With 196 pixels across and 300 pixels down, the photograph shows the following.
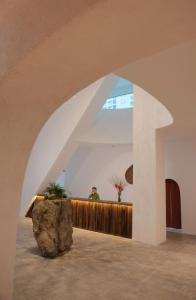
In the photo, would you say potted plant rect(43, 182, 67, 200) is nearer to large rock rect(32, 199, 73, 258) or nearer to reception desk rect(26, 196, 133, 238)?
large rock rect(32, 199, 73, 258)

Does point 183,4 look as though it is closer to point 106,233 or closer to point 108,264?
point 108,264

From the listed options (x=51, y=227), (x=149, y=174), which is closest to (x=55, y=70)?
(x=51, y=227)

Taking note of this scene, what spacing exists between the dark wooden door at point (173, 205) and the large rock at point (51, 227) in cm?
413

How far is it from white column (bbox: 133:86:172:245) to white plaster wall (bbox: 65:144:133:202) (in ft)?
11.8

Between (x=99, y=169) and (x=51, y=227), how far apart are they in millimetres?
6339

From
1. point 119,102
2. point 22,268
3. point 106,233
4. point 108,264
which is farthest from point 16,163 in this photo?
point 119,102

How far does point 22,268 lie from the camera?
3627mm

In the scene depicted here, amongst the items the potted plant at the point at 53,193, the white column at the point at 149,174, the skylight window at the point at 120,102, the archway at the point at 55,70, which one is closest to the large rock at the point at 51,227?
the potted plant at the point at 53,193

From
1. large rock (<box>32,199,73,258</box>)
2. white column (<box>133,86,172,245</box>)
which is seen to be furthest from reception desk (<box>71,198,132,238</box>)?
large rock (<box>32,199,73,258</box>)

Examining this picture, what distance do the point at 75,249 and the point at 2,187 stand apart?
361 cm

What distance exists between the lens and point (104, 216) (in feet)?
21.7

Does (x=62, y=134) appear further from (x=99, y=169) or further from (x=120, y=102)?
(x=120, y=102)

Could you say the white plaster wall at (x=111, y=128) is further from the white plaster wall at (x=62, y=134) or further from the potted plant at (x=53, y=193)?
the potted plant at (x=53, y=193)

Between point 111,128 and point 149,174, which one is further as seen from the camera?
point 111,128
